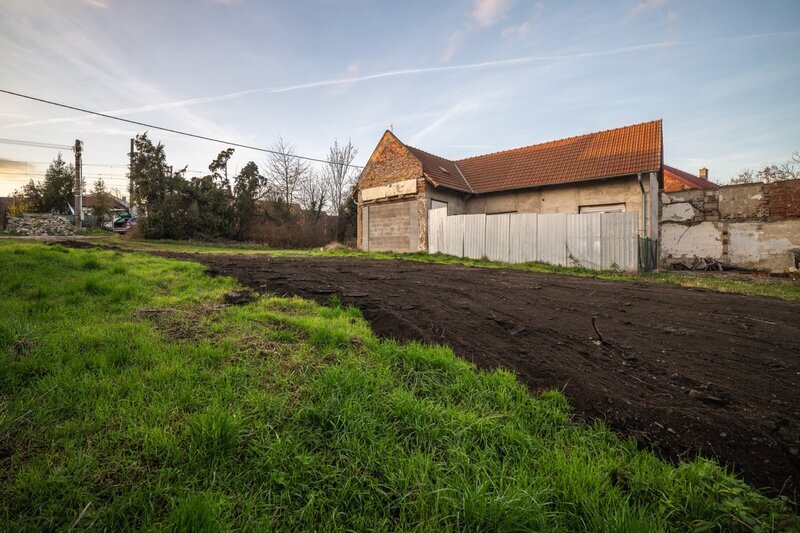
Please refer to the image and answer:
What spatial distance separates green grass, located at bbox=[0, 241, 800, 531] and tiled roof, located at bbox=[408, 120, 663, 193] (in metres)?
15.1

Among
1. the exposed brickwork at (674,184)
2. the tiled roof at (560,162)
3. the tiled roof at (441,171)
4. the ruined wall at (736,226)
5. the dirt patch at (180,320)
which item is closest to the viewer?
the dirt patch at (180,320)

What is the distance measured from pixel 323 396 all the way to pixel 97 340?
7.04ft

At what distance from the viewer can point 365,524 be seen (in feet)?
4.76

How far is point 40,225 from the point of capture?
2505 cm

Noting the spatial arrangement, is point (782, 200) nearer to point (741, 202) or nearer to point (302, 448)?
point (741, 202)

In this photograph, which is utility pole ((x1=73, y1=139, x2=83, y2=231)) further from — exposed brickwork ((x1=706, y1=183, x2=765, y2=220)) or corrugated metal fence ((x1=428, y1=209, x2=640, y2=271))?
exposed brickwork ((x1=706, y1=183, x2=765, y2=220))

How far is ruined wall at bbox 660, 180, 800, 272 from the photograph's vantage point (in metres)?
14.9

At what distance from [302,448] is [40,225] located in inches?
1414

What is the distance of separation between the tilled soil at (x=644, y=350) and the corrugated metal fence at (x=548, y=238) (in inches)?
208

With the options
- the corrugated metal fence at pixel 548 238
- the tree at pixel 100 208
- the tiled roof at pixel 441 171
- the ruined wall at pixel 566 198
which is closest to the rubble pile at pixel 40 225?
the tree at pixel 100 208

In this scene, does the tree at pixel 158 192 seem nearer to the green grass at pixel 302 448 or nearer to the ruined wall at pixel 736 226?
the green grass at pixel 302 448

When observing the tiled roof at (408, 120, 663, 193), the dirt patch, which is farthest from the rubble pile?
the dirt patch

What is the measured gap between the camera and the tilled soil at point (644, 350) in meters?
2.03

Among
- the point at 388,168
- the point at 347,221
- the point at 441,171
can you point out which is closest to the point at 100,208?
the point at 347,221
